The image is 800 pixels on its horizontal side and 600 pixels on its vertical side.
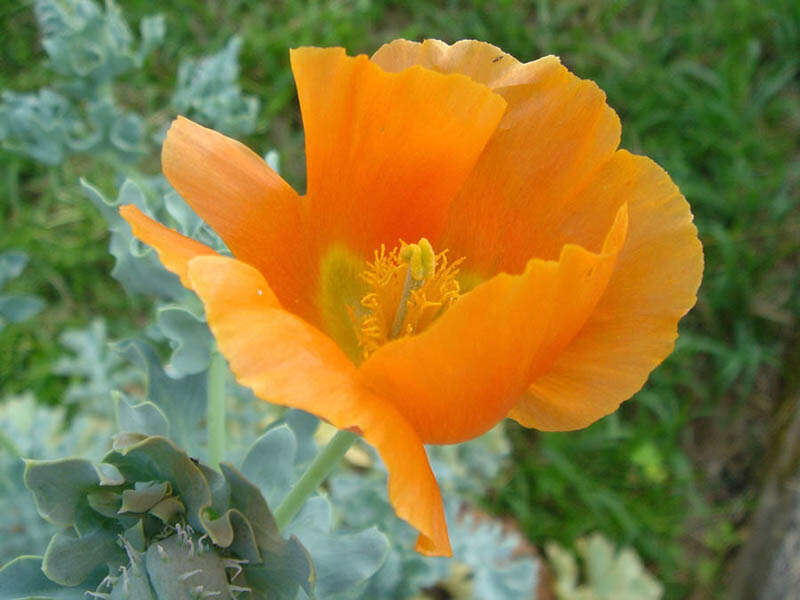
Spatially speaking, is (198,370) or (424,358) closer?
(424,358)

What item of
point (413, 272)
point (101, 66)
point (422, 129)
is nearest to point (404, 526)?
point (413, 272)

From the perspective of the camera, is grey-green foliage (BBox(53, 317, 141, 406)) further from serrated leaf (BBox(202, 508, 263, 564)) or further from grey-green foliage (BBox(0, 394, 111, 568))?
serrated leaf (BBox(202, 508, 263, 564))

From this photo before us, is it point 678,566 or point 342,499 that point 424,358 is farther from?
point 678,566

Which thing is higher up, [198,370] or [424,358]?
[424,358]

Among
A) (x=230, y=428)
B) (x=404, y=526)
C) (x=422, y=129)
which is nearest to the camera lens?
(x=422, y=129)

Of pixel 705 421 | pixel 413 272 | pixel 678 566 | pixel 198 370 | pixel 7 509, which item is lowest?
pixel 678 566

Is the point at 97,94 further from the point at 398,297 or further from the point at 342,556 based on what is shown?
the point at 342,556
